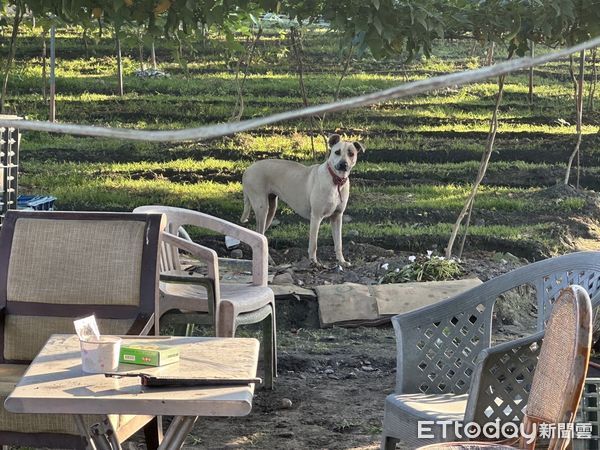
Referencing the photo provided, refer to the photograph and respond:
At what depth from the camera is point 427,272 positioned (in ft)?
26.6

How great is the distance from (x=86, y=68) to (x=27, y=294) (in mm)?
14057

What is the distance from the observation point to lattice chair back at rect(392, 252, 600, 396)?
13.5ft

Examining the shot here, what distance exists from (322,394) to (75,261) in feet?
5.77

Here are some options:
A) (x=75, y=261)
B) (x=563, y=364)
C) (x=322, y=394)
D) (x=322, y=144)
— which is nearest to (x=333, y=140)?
(x=322, y=394)

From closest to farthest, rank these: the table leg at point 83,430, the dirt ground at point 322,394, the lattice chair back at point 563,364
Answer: the lattice chair back at point 563,364 → the table leg at point 83,430 → the dirt ground at point 322,394

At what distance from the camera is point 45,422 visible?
151 inches

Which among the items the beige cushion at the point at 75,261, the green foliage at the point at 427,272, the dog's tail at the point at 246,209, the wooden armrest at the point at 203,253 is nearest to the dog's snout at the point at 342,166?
the dog's tail at the point at 246,209

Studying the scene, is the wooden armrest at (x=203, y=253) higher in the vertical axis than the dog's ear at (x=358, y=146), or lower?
higher

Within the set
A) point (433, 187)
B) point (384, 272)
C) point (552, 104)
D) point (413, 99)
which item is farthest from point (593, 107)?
point (384, 272)

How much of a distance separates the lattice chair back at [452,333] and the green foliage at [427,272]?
3784 millimetres

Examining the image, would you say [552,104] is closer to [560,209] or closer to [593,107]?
[593,107]

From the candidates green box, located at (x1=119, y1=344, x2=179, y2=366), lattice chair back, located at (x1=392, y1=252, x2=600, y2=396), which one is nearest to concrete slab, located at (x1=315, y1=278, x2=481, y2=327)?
lattice chair back, located at (x1=392, y1=252, x2=600, y2=396)

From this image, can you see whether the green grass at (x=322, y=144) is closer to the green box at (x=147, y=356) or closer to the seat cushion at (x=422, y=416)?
the seat cushion at (x=422, y=416)

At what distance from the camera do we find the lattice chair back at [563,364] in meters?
2.64
